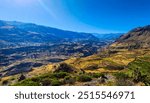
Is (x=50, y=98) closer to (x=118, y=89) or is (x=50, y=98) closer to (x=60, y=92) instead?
(x=60, y=92)

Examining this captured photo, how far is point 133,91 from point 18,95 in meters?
3.71

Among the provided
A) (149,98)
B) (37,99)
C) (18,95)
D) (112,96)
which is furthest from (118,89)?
(18,95)

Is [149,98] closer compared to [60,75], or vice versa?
[149,98]

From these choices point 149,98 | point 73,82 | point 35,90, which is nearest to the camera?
point 149,98

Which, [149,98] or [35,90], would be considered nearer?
[149,98]

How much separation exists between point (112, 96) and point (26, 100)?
108 inches

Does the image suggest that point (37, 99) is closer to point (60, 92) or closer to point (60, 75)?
point (60, 92)

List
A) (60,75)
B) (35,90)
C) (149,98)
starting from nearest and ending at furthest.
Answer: (149,98), (35,90), (60,75)

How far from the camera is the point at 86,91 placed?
9.53 metres

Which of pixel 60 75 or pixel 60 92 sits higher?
pixel 60 92

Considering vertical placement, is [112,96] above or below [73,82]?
above

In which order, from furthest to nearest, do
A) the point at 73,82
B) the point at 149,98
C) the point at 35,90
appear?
the point at 73,82
the point at 35,90
the point at 149,98

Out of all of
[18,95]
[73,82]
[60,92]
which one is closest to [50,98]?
[60,92]

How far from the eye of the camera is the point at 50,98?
373 inches
